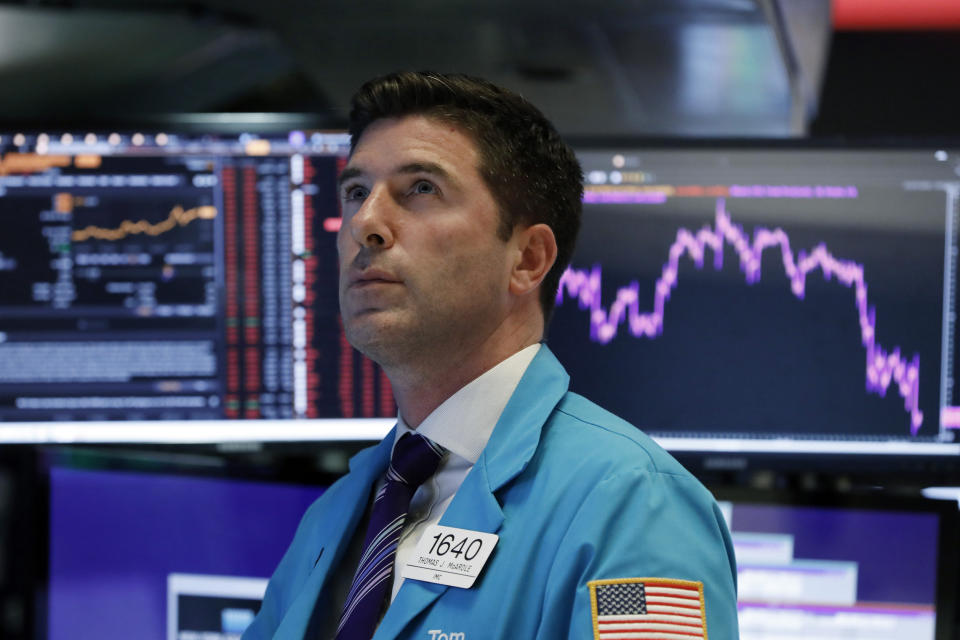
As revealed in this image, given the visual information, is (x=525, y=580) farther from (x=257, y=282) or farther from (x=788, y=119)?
(x=788, y=119)

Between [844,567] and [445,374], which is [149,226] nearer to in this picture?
A: [445,374]

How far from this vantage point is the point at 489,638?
3.29 feet

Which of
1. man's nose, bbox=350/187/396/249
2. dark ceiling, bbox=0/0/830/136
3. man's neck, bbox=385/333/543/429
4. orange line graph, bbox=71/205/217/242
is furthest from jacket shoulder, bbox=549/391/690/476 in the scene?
orange line graph, bbox=71/205/217/242

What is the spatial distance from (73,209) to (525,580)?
1.40m

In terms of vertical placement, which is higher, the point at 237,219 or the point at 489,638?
the point at 237,219

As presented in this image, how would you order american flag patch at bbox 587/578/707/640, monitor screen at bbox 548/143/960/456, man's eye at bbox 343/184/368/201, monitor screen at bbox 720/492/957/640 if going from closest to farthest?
1. american flag patch at bbox 587/578/707/640
2. man's eye at bbox 343/184/368/201
3. monitor screen at bbox 720/492/957/640
4. monitor screen at bbox 548/143/960/456

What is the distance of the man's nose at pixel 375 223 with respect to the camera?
1203 millimetres

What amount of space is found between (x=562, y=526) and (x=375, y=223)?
40 centimetres

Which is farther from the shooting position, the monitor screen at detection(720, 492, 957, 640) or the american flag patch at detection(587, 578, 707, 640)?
the monitor screen at detection(720, 492, 957, 640)

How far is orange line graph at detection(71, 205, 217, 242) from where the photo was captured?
2070 mm

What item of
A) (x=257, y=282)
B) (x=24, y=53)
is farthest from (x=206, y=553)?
(x=24, y=53)

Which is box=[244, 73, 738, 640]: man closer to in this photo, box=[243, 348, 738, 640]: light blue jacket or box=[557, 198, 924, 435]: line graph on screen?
box=[243, 348, 738, 640]: light blue jacket

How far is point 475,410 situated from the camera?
1217 millimetres

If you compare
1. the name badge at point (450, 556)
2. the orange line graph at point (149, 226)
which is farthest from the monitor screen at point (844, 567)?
the orange line graph at point (149, 226)
